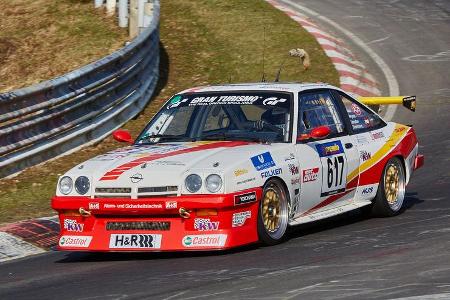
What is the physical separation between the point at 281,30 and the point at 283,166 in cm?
1209

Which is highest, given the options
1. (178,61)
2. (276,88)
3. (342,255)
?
(276,88)

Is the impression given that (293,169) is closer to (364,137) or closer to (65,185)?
(364,137)

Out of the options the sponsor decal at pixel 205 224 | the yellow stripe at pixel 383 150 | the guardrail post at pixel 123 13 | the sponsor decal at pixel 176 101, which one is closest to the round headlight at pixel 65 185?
the sponsor decal at pixel 205 224

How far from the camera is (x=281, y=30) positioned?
21453 millimetres

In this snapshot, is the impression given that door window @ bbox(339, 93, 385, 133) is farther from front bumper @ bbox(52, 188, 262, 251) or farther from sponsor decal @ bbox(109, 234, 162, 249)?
sponsor decal @ bbox(109, 234, 162, 249)

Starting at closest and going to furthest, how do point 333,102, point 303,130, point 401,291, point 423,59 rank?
point 401,291
point 303,130
point 333,102
point 423,59

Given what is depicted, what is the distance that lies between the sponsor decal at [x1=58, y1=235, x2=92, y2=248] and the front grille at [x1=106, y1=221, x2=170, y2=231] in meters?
0.21

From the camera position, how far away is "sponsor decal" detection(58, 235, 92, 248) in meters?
9.24

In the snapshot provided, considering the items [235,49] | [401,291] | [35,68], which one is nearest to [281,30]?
[235,49]

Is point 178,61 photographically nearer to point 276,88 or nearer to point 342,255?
point 276,88

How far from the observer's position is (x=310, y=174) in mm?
9977

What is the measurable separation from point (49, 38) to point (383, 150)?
29.4 ft

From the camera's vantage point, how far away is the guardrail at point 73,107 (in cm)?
1294

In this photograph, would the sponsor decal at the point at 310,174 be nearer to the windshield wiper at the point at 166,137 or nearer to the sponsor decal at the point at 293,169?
the sponsor decal at the point at 293,169
